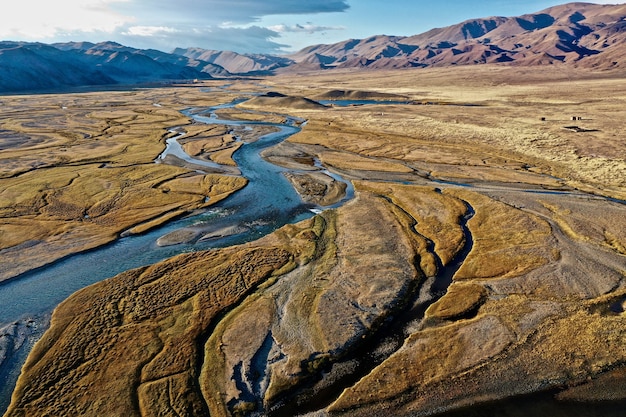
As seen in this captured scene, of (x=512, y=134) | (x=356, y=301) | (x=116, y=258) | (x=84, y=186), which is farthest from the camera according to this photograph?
(x=512, y=134)

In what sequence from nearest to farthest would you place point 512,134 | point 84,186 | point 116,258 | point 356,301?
point 356,301, point 116,258, point 84,186, point 512,134

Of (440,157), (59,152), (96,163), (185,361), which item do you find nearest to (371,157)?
(440,157)

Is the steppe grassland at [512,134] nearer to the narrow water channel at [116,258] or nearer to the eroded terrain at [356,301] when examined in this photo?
the eroded terrain at [356,301]

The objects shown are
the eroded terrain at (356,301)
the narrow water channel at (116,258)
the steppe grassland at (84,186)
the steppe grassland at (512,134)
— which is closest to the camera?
the eroded terrain at (356,301)

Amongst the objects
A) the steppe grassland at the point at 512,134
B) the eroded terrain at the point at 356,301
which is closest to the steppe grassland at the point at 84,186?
the eroded terrain at the point at 356,301

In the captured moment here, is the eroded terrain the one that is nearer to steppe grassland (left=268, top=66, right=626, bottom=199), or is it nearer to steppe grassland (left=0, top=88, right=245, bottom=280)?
steppe grassland (left=0, top=88, right=245, bottom=280)

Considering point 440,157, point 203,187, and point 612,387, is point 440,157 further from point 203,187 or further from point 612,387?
point 612,387

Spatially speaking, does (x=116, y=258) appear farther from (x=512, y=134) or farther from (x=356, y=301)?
(x=512, y=134)

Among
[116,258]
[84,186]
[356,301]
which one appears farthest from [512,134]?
[84,186]
